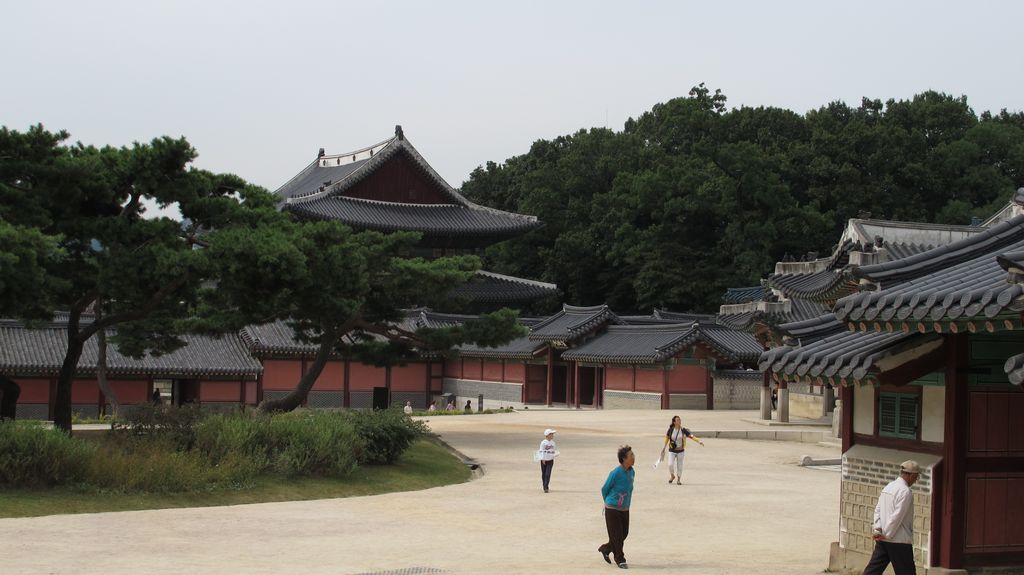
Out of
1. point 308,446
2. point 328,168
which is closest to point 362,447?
point 308,446

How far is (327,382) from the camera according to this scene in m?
50.8

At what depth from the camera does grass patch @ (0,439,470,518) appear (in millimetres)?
17766

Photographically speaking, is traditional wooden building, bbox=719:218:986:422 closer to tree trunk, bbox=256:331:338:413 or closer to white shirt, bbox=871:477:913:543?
tree trunk, bbox=256:331:338:413

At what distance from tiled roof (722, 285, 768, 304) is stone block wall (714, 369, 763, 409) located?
11.0m

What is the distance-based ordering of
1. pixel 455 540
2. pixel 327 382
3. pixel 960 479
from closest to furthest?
1. pixel 960 479
2. pixel 455 540
3. pixel 327 382

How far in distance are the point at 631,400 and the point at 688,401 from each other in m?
2.54

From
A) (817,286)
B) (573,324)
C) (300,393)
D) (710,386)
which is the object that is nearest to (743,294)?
(573,324)

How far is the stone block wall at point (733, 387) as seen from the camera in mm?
47750

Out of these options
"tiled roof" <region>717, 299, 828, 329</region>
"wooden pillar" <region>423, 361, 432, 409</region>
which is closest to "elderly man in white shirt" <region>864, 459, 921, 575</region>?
"tiled roof" <region>717, 299, 828, 329</region>

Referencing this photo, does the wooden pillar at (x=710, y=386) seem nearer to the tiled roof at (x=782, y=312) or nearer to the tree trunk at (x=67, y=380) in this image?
the tiled roof at (x=782, y=312)

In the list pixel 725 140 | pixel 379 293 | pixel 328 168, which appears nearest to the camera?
pixel 379 293

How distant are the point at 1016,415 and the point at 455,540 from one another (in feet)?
25.1

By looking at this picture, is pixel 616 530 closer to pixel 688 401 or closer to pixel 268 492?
pixel 268 492

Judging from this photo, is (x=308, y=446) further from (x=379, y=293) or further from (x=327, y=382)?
(x=327, y=382)
